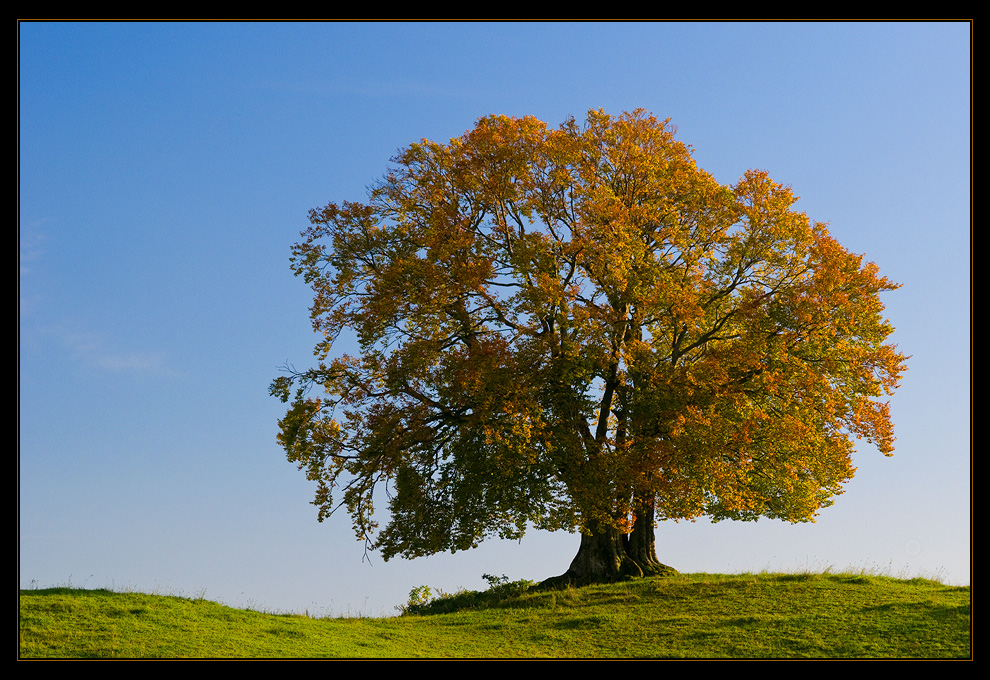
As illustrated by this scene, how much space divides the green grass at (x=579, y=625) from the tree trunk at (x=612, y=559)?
3.81 feet

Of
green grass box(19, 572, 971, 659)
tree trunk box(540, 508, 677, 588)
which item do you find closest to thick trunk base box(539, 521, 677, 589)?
tree trunk box(540, 508, 677, 588)

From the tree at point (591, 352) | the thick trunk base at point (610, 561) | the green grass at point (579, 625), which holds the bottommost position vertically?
the green grass at point (579, 625)

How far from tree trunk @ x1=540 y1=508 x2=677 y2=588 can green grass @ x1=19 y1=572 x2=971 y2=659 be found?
1.16m

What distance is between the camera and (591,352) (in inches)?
923

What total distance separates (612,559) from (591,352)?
6.63 meters

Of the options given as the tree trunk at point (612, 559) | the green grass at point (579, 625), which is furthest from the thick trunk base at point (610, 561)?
the green grass at point (579, 625)

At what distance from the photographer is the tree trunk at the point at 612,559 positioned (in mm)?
25578

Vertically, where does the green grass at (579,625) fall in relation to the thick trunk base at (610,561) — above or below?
below

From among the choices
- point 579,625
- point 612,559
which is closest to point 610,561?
point 612,559

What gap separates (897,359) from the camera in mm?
23812

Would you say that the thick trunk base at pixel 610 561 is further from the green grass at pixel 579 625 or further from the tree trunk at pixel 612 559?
the green grass at pixel 579 625

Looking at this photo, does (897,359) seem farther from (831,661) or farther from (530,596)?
(530,596)

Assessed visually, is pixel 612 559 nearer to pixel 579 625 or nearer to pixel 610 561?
pixel 610 561

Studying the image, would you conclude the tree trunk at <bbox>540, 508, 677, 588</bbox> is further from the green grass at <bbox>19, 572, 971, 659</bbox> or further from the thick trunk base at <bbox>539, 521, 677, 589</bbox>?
the green grass at <bbox>19, 572, 971, 659</bbox>
